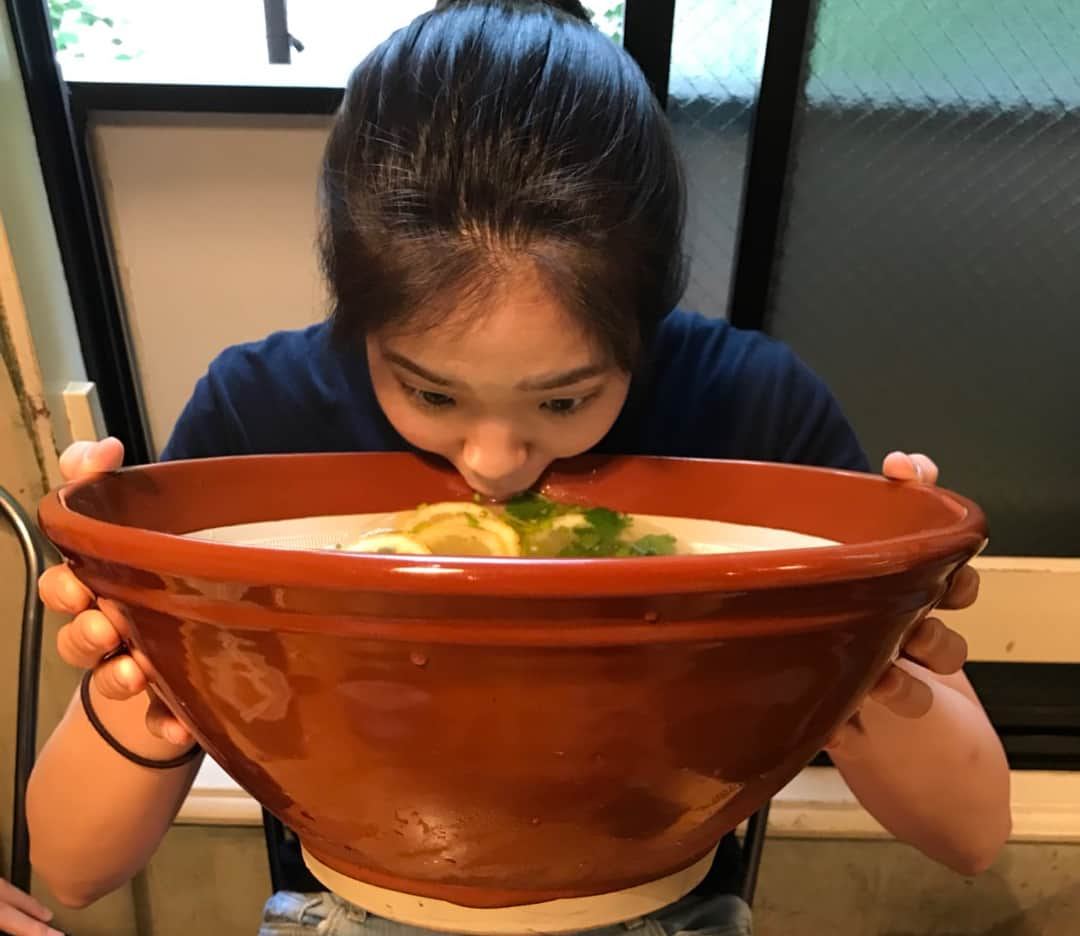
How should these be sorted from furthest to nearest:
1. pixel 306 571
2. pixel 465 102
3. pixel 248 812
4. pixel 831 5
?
pixel 248 812 < pixel 831 5 < pixel 465 102 < pixel 306 571

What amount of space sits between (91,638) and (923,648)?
38cm

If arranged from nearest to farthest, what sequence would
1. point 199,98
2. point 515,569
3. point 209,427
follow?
point 515,569 < point 209,427 < point 199,98

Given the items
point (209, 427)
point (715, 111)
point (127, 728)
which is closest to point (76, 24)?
point (209, 427)

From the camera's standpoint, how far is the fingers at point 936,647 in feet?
1.42

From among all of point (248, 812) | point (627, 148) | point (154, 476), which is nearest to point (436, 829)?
point (154, 476)

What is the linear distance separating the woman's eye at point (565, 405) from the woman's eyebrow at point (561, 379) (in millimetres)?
23

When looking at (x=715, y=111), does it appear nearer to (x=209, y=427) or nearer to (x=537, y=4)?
(x=537, y=4)

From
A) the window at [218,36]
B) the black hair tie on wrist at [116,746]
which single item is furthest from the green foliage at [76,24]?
the black hair tie on wrist at [116,746]

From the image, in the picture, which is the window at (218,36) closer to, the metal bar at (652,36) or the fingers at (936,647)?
the metal bar at (652,36)

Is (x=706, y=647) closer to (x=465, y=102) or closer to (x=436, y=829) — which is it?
(x=436, y=829)

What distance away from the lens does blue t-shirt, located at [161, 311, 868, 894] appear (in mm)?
699

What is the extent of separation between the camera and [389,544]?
20.8 inches

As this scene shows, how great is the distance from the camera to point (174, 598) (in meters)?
0.31

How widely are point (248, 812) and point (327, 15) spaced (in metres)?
0.86
